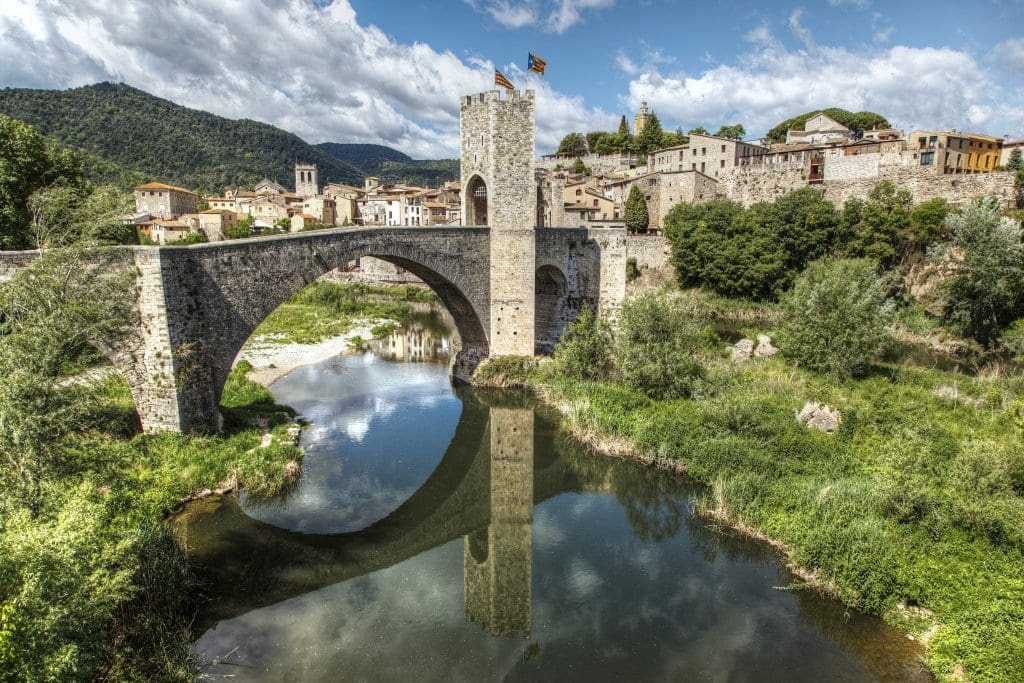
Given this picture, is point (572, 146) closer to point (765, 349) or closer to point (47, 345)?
point (765, 349)

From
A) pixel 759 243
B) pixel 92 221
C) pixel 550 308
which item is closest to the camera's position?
pixel 92 221

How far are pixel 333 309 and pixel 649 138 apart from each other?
45.2 meters

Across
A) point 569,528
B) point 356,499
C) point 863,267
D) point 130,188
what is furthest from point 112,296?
point 130,188

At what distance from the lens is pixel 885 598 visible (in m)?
9.41

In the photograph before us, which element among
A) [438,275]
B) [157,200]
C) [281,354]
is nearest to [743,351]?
[438,275]

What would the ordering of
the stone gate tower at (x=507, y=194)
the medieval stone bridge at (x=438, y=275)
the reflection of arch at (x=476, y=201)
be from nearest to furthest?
the medieval stone bridge at (x=438, y=275) < the stone gate tower at (x=507, y=194) < the reflection of arch at (x=476, y=201)

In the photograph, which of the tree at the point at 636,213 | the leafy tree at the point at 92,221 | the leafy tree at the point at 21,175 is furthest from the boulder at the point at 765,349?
the leafy tree at the point at 21,175

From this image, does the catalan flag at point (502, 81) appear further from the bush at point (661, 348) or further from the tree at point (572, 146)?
the tree at point (572, 146)

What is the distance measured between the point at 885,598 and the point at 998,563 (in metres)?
1.85

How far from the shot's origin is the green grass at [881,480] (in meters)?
8.99

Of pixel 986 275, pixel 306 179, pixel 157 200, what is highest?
pixel 306 179

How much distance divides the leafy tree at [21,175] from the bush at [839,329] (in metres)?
24.5

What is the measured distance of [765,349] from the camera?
21641mm

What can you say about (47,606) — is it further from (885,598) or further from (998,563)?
(998,563)
